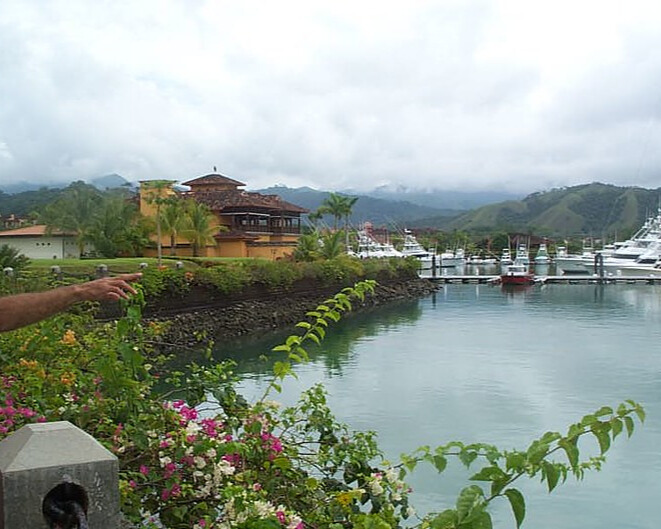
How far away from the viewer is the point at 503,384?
47.6 ft

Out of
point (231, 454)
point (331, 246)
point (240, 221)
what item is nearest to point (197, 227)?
point (240, 221)

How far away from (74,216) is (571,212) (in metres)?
107

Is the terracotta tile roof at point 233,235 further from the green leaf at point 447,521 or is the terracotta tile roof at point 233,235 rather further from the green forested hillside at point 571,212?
the green forested hillside at point 571,212

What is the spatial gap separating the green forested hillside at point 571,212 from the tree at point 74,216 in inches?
3135

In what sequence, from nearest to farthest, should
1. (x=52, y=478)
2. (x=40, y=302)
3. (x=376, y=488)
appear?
(x=52, y=478) < (x=40, y=302) < (x=376, y=488)

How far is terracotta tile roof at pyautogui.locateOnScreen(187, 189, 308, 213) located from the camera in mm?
34375

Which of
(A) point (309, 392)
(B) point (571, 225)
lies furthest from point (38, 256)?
(B) point (571, 225)

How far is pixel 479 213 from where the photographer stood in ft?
465

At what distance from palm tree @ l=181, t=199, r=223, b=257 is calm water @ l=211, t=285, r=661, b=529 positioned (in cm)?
821

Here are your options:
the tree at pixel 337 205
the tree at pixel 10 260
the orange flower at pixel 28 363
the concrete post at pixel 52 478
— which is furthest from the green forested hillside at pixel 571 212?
the concrete post at pixel 52 478

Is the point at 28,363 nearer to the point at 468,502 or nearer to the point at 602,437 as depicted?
the point at 468,502

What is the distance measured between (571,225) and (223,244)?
97.8 meters

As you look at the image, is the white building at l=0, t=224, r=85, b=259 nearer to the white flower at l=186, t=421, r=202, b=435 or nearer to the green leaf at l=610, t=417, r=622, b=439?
the white flower at l=186, t=421, r=202, b=435

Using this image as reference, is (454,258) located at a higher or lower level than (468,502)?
lower
